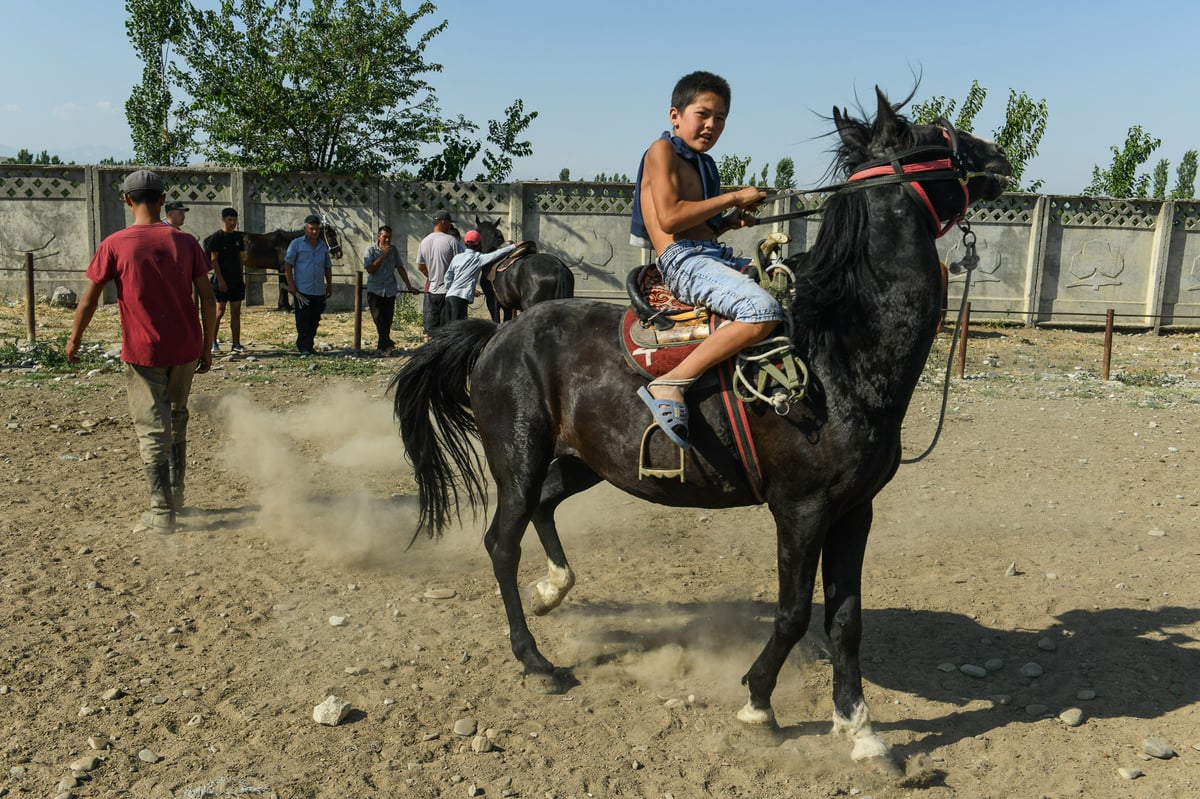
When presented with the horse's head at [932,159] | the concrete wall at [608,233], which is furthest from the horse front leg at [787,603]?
the concrete wall at [608,233]

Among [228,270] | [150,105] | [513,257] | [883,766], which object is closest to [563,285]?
[513,257]

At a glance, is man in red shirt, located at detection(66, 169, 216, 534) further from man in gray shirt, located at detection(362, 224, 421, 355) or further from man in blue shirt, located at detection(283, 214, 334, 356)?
man in gray shirt, located at detection(362, 224, 421, 355)

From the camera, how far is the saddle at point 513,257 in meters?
11.9

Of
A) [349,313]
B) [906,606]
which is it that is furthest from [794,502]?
[349,313]

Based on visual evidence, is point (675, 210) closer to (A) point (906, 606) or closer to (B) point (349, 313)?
(A) point (906, 606)

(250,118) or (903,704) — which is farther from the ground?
(250,118)

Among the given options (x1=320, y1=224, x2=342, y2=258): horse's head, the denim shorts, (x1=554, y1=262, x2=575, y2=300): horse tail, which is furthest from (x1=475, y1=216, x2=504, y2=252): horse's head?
the denim shorts

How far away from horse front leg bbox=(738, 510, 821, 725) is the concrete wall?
13481 millimetres

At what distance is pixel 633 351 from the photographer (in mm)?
3902

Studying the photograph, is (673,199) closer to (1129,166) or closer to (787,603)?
(787,603)

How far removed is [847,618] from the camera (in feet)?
12.2

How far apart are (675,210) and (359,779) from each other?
232cm

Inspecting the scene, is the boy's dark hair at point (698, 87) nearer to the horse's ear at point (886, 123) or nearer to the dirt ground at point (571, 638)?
the horse's ear at point (886, 123)

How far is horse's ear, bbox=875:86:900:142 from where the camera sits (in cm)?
344
